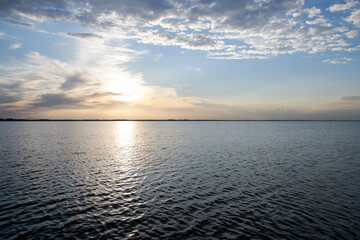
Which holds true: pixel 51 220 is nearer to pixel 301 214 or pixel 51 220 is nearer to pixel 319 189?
pixel 301 214

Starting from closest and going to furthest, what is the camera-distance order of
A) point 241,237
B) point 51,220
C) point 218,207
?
point 241,237 < point 51,220 < point 218,207

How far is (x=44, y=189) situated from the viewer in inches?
1016

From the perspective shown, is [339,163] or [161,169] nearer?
[161,169]

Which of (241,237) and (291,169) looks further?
(291,169)

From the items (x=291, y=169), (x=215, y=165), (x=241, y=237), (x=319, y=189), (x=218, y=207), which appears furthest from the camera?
(x=215, y=165)

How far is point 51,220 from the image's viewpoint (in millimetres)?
18078

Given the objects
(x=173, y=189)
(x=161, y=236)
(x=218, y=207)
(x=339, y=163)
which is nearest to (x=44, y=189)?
(x=173, y=189)

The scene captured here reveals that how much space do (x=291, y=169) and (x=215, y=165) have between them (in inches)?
518

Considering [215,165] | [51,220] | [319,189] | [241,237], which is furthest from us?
[215,165]

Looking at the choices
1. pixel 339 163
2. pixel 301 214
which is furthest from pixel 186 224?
pixel 339 163

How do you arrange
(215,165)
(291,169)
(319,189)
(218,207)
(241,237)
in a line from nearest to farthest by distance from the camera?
(241,237)
(218,207)
(319,189)
(291,169)
(215,165)

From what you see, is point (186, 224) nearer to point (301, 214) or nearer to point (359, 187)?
point (301, 214)

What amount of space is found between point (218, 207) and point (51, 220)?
15.3 metres

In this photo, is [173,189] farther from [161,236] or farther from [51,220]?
[51,220]
